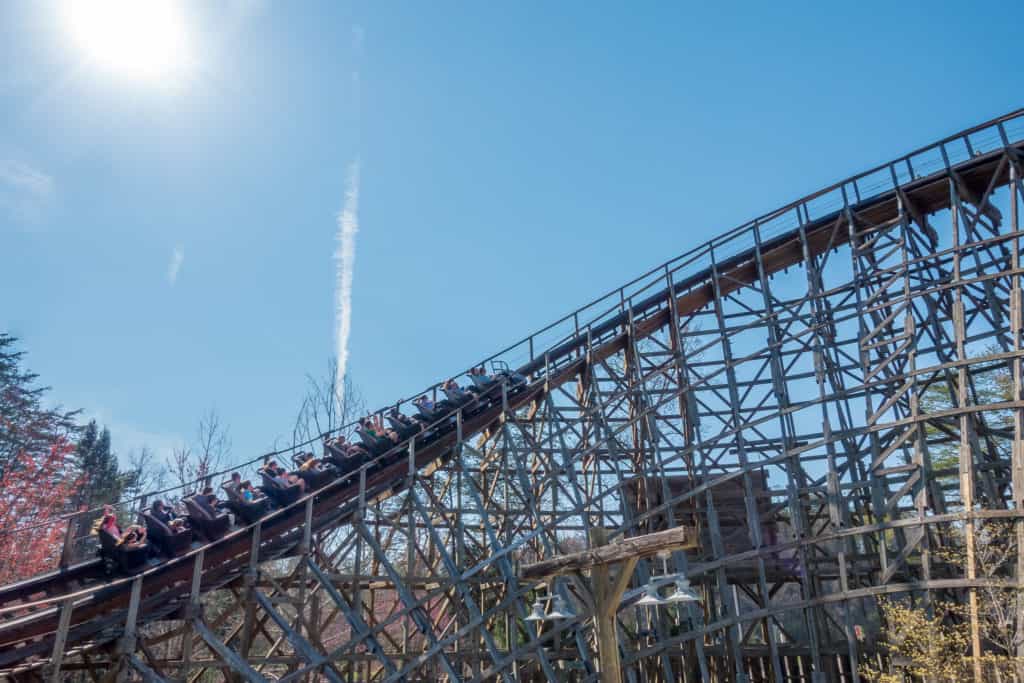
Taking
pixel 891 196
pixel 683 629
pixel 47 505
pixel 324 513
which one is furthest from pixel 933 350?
pixel 47 505

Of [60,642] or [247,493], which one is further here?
[247,493]

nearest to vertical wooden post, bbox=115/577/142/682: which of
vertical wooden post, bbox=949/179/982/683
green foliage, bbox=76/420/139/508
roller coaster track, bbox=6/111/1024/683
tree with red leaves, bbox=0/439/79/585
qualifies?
roller coaster track, bbox=6/111/1024/683

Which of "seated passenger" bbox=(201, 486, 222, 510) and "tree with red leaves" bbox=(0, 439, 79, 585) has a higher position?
"tree with red leaves" bbox=(0, 439, 79, 585)

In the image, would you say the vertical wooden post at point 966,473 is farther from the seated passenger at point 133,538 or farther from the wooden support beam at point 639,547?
the seated passenger at point 133,538

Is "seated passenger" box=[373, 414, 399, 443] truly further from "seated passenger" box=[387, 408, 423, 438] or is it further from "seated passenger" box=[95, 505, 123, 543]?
"seated passenger" box=[95, 505, 123, 543]

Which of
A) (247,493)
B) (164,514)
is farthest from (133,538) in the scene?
(247,493)

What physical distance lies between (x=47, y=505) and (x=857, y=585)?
975 inches

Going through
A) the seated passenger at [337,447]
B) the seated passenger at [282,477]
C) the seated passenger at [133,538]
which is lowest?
the seated passenger at [133,538]

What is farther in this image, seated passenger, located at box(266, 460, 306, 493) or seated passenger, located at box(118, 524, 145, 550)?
seated passenger, located at box(266, 460, 306, 493)

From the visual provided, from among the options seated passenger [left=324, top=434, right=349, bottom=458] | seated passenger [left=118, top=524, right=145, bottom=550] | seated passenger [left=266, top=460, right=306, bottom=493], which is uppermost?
seated passenger [left=324, top=434, right=349, bottom=458]

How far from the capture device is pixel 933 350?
12180mm

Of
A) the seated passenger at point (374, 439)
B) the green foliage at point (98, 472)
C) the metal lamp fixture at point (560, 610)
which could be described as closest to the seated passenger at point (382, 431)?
the seated passenger at point (374, 439)

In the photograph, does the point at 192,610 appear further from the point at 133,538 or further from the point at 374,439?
the point at 374,439

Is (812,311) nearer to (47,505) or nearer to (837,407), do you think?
(837,407)
